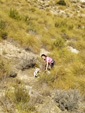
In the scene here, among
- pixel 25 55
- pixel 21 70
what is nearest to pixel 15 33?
pixel 25 55

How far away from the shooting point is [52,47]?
9.79 metres

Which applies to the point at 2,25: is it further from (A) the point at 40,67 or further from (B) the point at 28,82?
(B) the point at 28,82

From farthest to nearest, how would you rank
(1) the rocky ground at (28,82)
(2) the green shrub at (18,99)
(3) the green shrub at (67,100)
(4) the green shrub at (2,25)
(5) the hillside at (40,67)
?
(4) the green shrub at (2,25) < (3) the green shrub at (67,100) < (1) the rocky ground at (28,82) < (5) the hillside at (40,67) < (2) the green shrub at (18,99)

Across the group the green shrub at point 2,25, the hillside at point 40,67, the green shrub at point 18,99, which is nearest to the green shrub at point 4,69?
the hillside at point 40,67

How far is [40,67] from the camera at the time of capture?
7.95 metres

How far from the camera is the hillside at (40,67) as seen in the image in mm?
5004

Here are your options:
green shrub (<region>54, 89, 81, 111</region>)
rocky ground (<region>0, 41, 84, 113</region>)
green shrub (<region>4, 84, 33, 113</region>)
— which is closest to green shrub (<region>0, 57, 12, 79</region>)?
A: rocky ground (<region>0, 41, 84, 113</region>)

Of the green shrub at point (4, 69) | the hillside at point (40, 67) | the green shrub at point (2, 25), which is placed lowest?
the hillside at point (40, 67)

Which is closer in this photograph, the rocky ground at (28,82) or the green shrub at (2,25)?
the rocky ground at (28,82)

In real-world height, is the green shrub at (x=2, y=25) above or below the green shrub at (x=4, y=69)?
above

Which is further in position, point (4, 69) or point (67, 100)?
point (4, 69)

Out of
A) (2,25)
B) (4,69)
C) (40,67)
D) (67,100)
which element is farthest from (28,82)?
(2,25)

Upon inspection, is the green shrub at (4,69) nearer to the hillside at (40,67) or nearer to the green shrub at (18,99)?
the hillside at (40,67)

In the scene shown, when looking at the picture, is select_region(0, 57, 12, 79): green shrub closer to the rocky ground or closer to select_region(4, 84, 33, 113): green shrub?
the rocky ground
